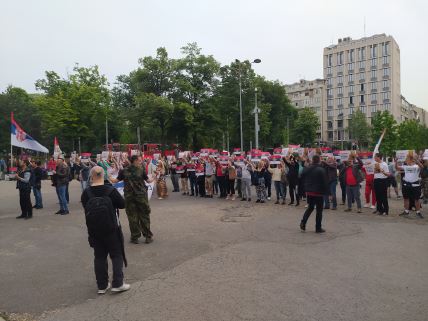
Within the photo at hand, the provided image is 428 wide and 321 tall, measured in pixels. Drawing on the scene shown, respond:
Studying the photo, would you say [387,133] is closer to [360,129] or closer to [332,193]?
[360,129]

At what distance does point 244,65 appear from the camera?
45.9m

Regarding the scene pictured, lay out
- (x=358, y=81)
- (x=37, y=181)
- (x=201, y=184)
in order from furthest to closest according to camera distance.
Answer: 1. (x=358, y=81)
2. (x=201, y=184)
3. (x=37, y=181)

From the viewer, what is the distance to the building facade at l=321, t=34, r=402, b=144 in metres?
104

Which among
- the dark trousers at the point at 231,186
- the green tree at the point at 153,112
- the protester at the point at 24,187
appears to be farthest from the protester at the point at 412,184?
the green tree at the point at 153,112

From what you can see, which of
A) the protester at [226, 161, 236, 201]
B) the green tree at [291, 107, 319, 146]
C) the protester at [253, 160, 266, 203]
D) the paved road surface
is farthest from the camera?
the green tree at [291, 107, 319, 146]

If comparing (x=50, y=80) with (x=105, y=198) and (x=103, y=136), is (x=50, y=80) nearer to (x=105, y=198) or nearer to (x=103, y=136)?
(x=103, y=136)

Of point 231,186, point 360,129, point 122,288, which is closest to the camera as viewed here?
point 122,288

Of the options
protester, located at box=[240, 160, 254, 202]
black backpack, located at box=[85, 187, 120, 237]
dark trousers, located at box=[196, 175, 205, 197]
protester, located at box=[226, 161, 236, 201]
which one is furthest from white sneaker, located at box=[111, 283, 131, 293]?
dark trousers, located at box=[196, 175, 205, 197]

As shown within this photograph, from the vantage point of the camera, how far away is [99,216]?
563 centimetres

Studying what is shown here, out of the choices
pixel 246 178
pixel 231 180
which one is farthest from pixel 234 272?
pixel 231 180

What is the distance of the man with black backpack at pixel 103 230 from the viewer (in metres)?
5.65

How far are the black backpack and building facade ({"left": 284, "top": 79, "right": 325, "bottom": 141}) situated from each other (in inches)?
4526

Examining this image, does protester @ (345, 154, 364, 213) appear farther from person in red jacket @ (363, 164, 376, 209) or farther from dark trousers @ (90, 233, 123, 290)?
dark trousers @ (90, 233, 123, 290)

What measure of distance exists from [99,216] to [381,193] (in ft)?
30.7
